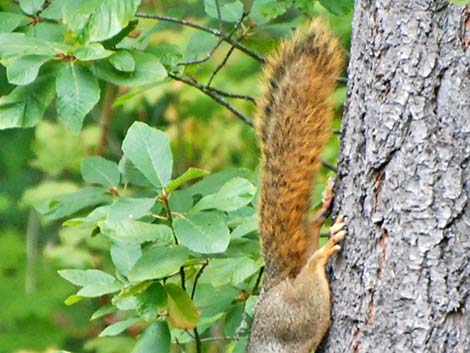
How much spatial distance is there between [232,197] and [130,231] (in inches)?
8.8

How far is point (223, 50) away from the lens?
4289 millimetres

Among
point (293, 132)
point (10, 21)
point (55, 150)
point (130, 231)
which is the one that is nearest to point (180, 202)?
point (130, 231)

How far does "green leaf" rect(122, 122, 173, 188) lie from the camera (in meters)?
2.13

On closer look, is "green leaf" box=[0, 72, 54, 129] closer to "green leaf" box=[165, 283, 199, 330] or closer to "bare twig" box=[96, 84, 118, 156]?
"green leaf" box=[165, 283, 199, 330]

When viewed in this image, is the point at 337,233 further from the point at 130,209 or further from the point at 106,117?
the point at 106,117

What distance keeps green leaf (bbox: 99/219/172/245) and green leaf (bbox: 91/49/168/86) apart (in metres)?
0.37

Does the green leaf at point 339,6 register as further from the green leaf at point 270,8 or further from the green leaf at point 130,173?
the green leaf at point 130,173

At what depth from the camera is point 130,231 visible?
2.04 meters

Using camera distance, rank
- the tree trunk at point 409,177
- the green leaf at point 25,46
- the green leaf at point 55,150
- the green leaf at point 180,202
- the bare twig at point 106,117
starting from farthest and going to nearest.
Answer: the bare twig at point 106,117 < the green leaf at point 55,150 < the green leaf at point 180,202 < the green leaf at point 25,46 < the tree trunk at point 409,177

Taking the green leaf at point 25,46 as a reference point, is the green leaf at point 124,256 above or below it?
below

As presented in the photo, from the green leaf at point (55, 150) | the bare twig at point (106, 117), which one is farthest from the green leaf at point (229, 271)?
the bare twig at point (106, 117)

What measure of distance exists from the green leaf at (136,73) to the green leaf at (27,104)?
11cm

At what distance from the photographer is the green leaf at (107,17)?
2.14 m

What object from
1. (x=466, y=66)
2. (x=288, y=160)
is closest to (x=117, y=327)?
(x=288, y=160)
